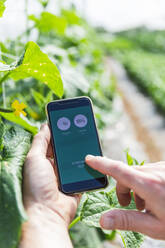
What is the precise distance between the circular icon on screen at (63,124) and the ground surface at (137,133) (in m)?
0.66

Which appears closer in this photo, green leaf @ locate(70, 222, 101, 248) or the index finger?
the index finger

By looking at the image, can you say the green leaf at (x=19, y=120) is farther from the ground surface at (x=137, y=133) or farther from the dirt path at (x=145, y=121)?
the dirt path at (x=145, y=121)

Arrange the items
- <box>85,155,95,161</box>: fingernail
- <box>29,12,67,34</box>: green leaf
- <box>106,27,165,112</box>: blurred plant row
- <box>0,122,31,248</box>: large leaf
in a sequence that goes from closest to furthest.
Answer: <box>0,122,31,248</box>: large leaf, <box>85,155,95,161</box>: fingernail, <box>29,12,67,34</box>: green leaf, <box>106,27,165,112</box>: blurred plant row

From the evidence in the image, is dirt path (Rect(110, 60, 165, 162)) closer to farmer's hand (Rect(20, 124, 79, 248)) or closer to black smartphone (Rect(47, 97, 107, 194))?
black smartphone (Rect(47, 97, 107, 194))

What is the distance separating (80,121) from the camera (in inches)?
39.3

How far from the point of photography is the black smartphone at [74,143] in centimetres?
94

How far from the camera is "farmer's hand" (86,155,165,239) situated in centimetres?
73

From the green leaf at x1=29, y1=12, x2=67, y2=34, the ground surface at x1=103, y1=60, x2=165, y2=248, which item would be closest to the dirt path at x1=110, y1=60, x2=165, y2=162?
the ground surface at x1=103, y1=60, x2=165, y2=248

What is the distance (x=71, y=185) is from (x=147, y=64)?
5739 mm

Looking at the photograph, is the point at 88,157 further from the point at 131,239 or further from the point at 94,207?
the point at 131,239

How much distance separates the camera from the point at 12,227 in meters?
0.70

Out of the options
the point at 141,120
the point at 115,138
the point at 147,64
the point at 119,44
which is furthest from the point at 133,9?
the point at 115,138

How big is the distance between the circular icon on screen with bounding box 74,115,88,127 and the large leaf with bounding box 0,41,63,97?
9 cm

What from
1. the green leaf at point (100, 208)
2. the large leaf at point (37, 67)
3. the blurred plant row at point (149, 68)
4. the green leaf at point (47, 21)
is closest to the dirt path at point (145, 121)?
the blurred plant row at point (149, 68)
